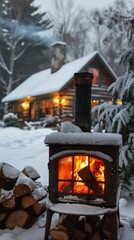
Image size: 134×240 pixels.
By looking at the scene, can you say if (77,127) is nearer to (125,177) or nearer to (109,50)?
(125,177)

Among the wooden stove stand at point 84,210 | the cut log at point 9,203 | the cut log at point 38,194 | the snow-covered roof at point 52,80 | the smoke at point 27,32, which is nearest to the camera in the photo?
the wooden stove stand at point 84,210

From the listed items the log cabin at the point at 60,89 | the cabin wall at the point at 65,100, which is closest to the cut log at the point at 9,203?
the log cabin at the point at 60,89

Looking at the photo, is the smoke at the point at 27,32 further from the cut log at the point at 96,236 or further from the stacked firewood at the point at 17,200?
the cut log at the point at 96,236

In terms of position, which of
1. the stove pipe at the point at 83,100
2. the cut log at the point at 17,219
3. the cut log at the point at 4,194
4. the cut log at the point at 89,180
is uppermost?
the stove pipe at the point at 83,100

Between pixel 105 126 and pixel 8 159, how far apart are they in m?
4.01

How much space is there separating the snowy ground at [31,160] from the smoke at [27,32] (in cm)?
1579

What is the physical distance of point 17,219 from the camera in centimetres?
421

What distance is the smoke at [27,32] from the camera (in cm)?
2757

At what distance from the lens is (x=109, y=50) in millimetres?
33688

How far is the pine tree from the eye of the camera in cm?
2803

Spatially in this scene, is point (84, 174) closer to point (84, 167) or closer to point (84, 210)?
point (84, 167)

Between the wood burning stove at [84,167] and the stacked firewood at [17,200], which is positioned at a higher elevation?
the wood burning stove at [84,167]

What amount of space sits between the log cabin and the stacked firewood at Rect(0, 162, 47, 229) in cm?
1356

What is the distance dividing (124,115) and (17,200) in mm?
2455
